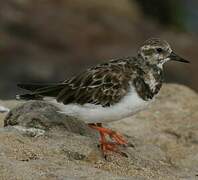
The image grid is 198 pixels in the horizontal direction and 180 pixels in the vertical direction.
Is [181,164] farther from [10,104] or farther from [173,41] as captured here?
[173,41]

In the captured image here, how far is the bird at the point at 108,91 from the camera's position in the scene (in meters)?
9.40

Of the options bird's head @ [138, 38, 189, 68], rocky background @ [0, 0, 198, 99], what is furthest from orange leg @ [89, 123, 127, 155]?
rocky background @ [0, 0, 198, 99]

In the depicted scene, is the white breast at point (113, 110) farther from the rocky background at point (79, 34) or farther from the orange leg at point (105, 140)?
the rocky background at point (79, 34)

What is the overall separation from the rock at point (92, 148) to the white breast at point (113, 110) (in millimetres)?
329

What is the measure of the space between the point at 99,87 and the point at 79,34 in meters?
15.6

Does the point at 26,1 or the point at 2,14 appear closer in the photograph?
the point at 2,14

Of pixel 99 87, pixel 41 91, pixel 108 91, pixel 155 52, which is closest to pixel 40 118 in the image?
pixel 41 91

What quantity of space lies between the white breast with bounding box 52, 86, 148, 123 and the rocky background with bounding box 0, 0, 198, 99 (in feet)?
31.7

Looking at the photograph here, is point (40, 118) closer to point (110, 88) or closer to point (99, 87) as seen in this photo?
point (99, 87)

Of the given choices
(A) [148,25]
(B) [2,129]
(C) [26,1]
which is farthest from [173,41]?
(B) [2,129]

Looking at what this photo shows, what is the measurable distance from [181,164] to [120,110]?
1.90 metres

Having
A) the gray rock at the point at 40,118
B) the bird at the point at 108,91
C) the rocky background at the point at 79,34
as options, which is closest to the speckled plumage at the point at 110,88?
the bird at the point at 108,91

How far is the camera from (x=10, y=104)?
472 inches

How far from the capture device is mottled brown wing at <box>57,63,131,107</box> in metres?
9.46
